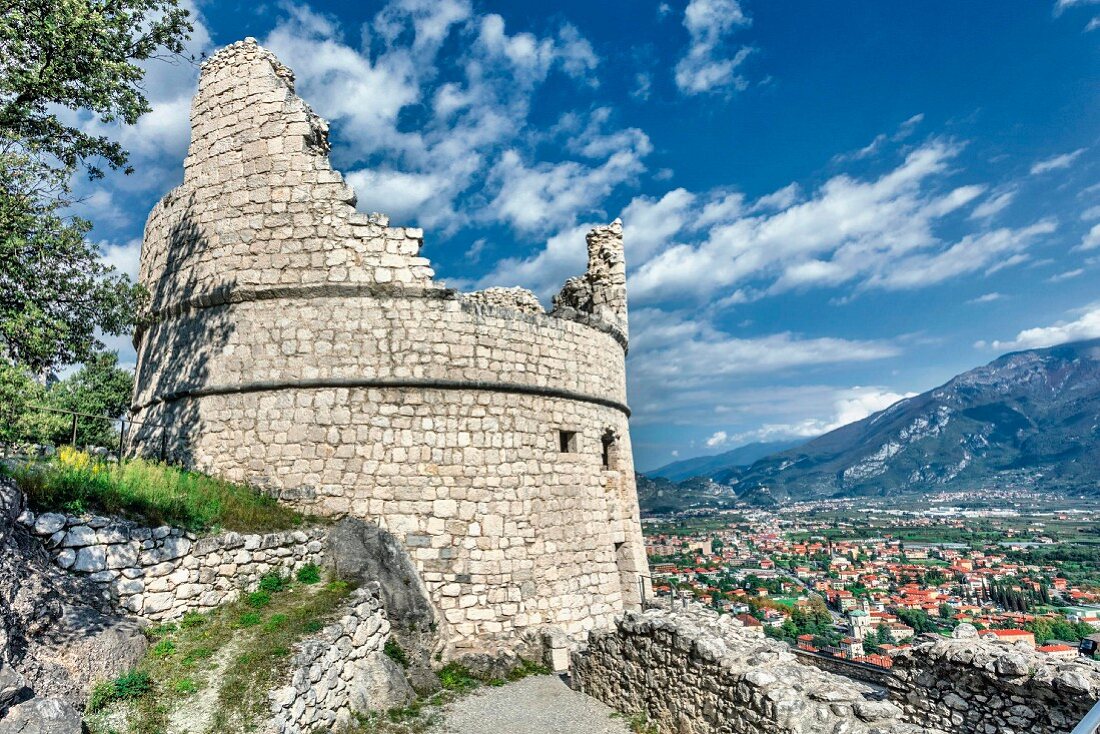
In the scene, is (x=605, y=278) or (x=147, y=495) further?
(x=605, y=278)

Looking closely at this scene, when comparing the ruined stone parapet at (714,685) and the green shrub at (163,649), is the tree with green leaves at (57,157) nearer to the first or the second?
the green shrub at (163,649)

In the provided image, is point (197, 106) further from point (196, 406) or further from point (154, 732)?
Answer: point (154, 732)

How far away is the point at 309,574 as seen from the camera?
826 cm

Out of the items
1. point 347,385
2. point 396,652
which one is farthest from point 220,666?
point 347,385

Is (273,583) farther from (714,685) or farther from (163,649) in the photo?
(714,685)

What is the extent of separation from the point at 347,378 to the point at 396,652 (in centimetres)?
407

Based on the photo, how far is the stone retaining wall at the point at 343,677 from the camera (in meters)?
5.88

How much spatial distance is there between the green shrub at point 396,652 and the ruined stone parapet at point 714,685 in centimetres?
263

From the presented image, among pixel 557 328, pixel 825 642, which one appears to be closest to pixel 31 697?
pixel 557 328

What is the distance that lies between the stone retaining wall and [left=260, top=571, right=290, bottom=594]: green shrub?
3.04ft

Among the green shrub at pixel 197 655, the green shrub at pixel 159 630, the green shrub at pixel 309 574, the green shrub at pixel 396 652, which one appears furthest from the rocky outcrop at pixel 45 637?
the green shrub at pixel 396 652

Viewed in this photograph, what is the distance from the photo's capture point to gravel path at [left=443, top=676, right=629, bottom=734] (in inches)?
298

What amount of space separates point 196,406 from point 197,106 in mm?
5419

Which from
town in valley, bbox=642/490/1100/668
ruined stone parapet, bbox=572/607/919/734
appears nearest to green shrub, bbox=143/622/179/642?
ruined stone parapet, bbox=572/607/919/734
